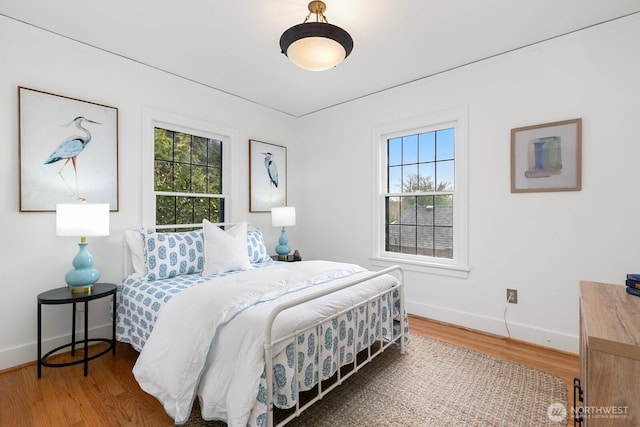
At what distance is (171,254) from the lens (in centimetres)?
262

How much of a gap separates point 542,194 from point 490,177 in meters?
0.43

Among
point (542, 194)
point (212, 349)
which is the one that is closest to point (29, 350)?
point (212, 349)

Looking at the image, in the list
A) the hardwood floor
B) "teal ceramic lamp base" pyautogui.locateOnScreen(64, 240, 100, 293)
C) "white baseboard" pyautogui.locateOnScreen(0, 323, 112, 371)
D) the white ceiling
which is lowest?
the hardwood floor

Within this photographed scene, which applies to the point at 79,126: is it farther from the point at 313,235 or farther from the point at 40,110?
the point at 313,235

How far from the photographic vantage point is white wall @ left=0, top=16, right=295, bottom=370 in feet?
7.32

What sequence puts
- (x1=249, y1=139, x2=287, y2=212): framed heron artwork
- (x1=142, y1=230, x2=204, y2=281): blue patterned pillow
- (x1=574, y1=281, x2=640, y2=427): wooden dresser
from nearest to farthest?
(x1=574, y1=281, x2=640, y2=427): wooden dresser
(x1=142, y1=230, x2=204, y2=281): blue patterned pillow
(x1=249, y1=139, x2=287, y2=212): framed heron artwork

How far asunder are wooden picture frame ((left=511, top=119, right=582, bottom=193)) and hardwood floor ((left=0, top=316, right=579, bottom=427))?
1.37 meters

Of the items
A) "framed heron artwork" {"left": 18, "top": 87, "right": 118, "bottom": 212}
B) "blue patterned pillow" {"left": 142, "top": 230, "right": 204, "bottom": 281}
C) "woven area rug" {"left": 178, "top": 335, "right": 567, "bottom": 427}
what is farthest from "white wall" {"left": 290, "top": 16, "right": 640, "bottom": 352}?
"framed heron artwork" {"left": 18, "top": 87, "right": 118, "bottom": 212}

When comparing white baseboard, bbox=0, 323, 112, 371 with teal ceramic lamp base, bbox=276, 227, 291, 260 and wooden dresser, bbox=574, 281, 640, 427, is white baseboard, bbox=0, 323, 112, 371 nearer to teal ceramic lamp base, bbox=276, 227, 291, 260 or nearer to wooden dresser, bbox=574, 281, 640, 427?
teal ceramic lamp base, bbox=276, 227, 291, 260

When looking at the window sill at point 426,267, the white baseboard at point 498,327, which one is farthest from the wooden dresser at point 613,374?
the window sill at point 426,267

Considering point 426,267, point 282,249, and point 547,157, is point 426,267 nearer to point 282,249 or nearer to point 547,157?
point 547,157

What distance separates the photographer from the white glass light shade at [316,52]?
77.8 inches

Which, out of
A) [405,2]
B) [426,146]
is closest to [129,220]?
[405,2]

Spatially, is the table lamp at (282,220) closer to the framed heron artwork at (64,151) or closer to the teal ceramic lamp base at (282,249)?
the teal ceramic lamp base at (282,249)
